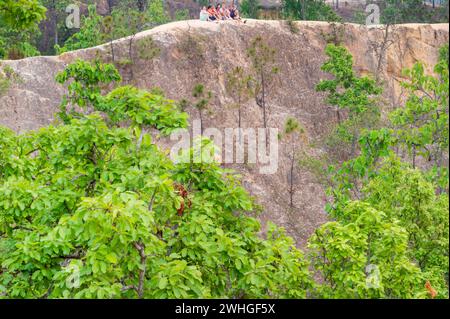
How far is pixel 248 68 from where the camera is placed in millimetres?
37969

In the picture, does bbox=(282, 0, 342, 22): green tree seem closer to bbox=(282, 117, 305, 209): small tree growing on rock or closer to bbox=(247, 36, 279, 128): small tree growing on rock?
bbox=(247, 36, 279, 128): small tree growing on rock

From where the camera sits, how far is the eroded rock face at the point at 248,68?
3231 centimetres

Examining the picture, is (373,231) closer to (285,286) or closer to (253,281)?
(285,286)

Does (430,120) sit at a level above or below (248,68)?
below

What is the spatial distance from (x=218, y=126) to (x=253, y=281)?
27.4m

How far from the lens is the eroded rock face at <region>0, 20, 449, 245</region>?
106ft

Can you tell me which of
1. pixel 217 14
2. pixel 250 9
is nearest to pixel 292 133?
pixel 217 14

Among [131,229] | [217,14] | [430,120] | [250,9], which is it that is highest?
[250,9]

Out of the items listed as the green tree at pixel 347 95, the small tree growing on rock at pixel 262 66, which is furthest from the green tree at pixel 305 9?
the green tree at pixel 347 95

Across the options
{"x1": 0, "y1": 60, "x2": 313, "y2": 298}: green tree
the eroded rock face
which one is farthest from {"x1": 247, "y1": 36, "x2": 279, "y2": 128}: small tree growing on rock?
{"x1": 0, "y1": 60, "x2": 313, "y2": 298}: green tree

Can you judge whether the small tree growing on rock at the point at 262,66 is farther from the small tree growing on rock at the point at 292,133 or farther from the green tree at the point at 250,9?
the green tree at the point at 250,9

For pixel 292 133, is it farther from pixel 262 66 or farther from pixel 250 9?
pixel 250 9
